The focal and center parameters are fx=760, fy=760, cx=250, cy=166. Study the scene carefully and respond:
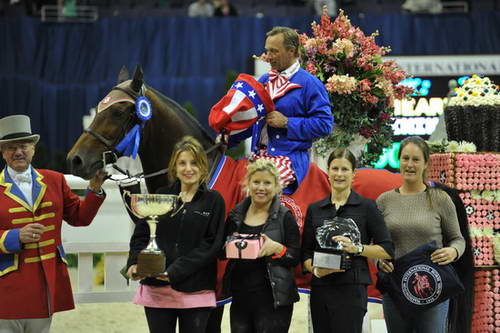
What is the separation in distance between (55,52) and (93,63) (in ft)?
2.21

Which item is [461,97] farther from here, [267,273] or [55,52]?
[55,52]

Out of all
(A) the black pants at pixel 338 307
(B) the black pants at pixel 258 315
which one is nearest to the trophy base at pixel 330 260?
(A) the black pants at pixel 338 307

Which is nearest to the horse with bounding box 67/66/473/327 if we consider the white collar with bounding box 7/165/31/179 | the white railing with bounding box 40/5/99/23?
the white collar with bounding box 7/165/31/179

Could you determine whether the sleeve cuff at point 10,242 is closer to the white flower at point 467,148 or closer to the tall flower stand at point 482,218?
the tall flower stand at point 482,218

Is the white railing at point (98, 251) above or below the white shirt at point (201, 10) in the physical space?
below

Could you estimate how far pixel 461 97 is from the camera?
4754 millimetres

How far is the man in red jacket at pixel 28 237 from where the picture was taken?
3.65 meters

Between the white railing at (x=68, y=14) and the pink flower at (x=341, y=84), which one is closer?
the pink flower at (x=341, y=84)

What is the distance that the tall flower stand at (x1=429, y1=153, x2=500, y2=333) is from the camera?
175 inches

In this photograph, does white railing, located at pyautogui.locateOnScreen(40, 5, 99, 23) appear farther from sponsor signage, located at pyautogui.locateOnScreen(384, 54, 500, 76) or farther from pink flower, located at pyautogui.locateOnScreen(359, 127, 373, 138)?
pink flower, located at pyautogui.locateOnScreen(359, 127, 373, 138)

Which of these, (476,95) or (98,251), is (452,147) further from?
(98,251)

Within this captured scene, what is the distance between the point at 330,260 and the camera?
3.38 meters

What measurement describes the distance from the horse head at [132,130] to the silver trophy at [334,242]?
983 mm

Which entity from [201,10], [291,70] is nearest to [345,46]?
[291,70]
